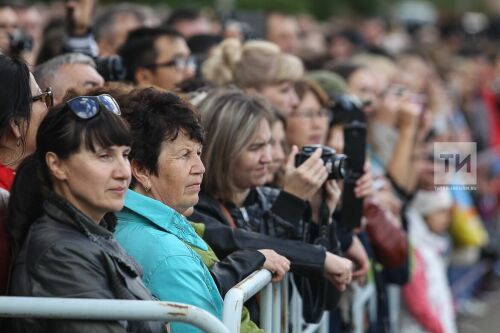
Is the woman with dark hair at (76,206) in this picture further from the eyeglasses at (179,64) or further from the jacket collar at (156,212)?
the eyeglasses at (179,64)

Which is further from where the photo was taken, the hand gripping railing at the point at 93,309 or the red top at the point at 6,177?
the red top at the point at 6,177

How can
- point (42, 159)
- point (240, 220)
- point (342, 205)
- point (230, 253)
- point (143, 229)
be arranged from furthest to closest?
1. point (342, 205)
2. point (240, 220)
3. point (230, 253)
4. point (143, 229)
5. point (42, 159)

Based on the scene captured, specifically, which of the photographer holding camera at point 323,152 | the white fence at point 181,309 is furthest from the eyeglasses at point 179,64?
the white fence at point 181,309

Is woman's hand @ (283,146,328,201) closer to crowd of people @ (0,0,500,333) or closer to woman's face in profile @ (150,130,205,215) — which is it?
crowd of people @ (0,0,500,333)

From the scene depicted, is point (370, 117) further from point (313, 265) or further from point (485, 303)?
point (485, 303)

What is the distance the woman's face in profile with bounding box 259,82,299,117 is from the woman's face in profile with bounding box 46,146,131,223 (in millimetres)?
3074

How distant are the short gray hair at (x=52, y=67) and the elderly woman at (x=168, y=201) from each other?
45.8 inches

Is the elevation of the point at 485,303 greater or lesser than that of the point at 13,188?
lesser

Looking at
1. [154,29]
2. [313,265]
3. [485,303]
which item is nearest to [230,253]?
[313,265]

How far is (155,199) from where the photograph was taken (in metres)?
4.14

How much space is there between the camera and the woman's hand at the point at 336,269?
4.81 metres

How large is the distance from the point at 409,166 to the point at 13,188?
15.8 feet

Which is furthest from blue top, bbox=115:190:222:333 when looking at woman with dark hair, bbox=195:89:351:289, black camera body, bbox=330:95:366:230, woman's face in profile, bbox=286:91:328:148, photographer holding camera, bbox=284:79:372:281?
woman's face in profile, bbox=286:91:328:148

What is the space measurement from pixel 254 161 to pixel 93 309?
1.95 m
